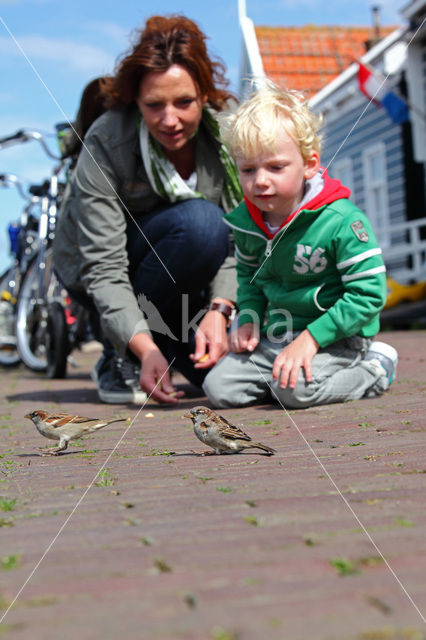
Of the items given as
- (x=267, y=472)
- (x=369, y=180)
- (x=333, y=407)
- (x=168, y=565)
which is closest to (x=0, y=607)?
(x=168, y=565)

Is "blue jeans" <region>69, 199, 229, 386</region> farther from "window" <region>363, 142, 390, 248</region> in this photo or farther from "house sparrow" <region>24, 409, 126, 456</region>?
"window" <region>363, 142, 390, 248</region>

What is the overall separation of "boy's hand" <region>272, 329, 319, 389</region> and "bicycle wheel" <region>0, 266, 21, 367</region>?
16.9ft

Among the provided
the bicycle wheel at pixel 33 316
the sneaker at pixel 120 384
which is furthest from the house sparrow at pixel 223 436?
the bicycle wheel at pixel 33 316

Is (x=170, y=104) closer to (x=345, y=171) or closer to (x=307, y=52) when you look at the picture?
(x=345, y=171)

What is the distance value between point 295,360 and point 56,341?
3.55 m

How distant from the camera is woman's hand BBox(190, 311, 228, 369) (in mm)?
4273

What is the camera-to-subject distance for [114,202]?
4.87 meters

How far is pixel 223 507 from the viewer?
6.78 ft

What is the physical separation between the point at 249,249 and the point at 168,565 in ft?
9.50

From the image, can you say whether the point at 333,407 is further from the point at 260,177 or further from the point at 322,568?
the point at 322,568

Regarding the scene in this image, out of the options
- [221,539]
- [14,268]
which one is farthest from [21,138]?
[221,539]

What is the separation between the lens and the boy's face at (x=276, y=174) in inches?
152

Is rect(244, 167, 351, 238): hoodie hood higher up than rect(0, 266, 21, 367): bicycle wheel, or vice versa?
rect(244, 167, 351, 238): hoodie hood

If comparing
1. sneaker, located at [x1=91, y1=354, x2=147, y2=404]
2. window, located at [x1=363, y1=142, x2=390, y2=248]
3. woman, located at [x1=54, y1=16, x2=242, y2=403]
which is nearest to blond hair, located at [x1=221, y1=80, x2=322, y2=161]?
woman, located at [x1=54, y1=16, x2=242, y2=403]
